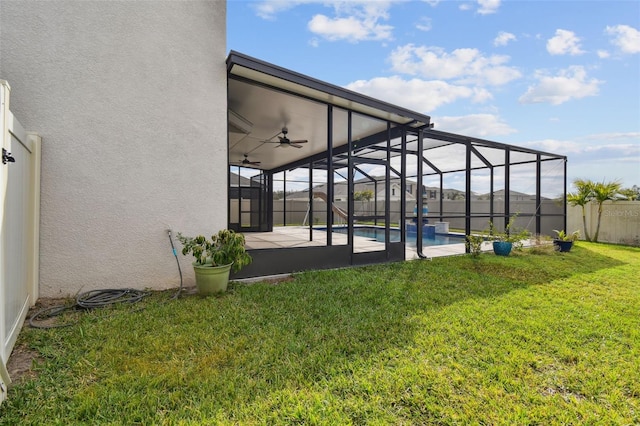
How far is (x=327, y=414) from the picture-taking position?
1.60 metres

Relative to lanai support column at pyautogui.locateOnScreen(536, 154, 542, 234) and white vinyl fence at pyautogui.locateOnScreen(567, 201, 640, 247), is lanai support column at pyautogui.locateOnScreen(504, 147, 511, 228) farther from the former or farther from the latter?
white vinyl fence at pyautogui.locateOnScreen(567, 201, 640, 247)

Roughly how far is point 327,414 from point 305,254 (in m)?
3.31

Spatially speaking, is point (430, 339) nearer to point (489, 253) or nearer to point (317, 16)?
point (489, 253)

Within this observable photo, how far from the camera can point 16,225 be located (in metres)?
2.42

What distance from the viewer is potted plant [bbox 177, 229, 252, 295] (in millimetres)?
3563

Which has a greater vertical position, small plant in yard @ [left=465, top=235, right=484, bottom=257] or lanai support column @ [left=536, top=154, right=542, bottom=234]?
lanai support column @ [left=536, top=154, right=542, bottom=234]

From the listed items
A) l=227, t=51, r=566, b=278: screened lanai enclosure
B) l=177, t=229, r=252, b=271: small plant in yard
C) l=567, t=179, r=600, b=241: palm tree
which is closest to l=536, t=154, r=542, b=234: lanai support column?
l=227, t=51, r=566, b=278: screened lanai enclosure

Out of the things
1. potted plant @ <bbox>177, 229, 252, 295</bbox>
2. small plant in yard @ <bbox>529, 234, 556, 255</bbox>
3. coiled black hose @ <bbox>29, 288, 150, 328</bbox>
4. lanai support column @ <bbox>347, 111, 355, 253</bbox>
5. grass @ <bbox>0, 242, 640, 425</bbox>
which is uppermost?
lanai support column @ <bbox>347, 111, 355, 253</bbox>

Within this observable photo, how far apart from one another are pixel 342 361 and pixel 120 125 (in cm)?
383

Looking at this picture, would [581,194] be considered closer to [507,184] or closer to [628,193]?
[628,193]

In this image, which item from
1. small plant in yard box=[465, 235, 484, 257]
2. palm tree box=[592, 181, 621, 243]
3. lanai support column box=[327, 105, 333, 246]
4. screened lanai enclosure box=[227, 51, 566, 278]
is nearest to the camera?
screened lanai enclosure box=[227, 51, 566, 278]

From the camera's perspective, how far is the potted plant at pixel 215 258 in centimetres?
356

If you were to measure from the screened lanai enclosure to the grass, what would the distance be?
1.63m

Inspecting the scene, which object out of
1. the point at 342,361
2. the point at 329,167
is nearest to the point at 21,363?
the point at 342,361
